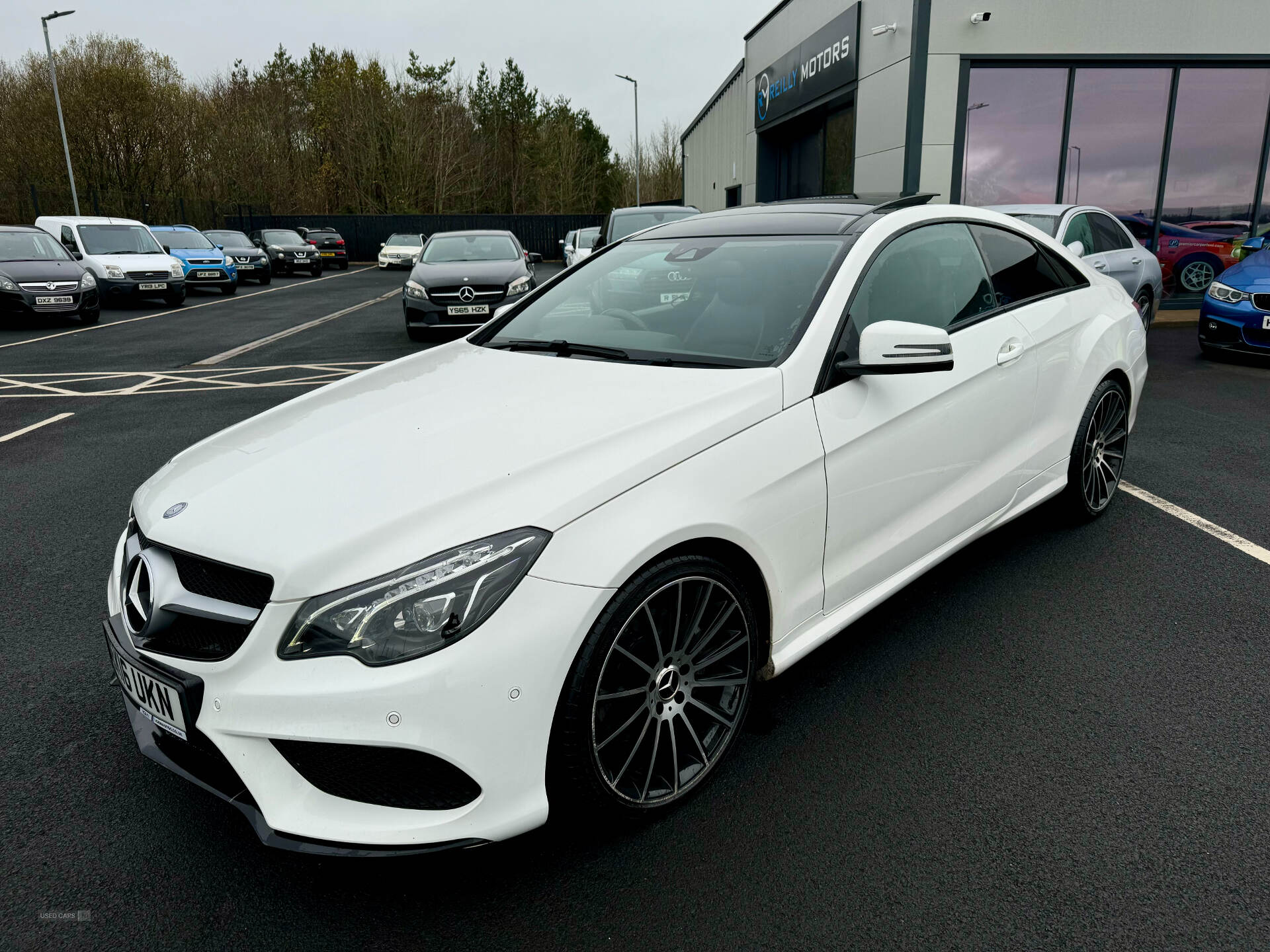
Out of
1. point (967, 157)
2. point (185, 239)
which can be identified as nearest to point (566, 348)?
point (967, 157)

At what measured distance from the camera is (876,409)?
275 centimetres

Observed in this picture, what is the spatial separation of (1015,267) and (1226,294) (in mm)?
7178

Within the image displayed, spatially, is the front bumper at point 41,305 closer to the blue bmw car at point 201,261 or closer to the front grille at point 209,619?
the blue bmw car at point 201,261

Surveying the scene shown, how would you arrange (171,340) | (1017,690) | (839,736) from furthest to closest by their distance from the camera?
(171,340), (1017,690), (839,736)

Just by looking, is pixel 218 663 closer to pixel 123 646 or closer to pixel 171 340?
pixel 123 646

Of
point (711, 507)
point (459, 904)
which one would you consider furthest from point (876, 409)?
point (459, 904)

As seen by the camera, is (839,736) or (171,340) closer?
(839,736)

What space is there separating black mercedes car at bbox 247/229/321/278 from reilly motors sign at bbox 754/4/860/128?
16058mm

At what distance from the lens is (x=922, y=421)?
294 centimetres

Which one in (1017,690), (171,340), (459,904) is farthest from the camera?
(171,340)

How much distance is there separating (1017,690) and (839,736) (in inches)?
27.4

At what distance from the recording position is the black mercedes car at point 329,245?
34.1 meters

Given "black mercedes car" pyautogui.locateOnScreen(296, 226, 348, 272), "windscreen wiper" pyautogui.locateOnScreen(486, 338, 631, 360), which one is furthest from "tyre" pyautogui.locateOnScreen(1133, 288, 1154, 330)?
"black mercedes car" pyautogui.locateOnScreen(296, 226, 348, 272)

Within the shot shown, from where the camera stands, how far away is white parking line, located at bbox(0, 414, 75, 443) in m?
6.99
